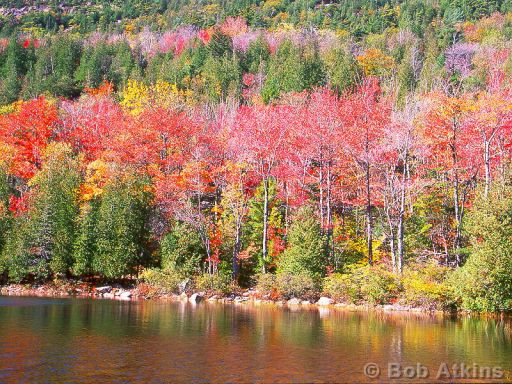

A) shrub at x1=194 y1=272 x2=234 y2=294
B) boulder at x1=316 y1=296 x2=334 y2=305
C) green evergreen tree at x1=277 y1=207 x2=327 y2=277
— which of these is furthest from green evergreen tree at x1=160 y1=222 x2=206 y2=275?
boulder at x1=316 y1=296 x2=334 y2=305

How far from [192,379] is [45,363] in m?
5.32

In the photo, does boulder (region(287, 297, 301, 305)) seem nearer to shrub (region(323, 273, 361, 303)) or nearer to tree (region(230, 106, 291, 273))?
shrub (region(323, 273, 361, 303))

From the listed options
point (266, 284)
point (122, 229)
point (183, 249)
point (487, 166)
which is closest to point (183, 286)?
point (183, 249)

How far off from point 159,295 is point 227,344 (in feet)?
73.7

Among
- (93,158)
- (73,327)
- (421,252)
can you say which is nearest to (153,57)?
(93,158)

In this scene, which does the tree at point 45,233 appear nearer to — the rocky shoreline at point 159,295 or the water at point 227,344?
the rocky shoreline at point 159,295

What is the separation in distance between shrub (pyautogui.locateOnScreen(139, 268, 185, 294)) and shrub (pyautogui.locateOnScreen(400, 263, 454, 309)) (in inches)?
697

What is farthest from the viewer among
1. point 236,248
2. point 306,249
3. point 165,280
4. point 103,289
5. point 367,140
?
point 103,289

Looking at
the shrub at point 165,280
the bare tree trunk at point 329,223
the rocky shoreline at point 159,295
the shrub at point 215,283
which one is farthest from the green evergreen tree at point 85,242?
the bare tree trunk at point 329,223

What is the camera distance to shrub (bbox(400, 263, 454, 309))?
3431 cm

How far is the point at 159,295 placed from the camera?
4359cm

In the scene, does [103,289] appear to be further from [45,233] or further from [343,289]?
[343,289]

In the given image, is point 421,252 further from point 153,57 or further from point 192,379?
point 153,57

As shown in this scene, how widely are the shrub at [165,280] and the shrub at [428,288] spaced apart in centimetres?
1769
